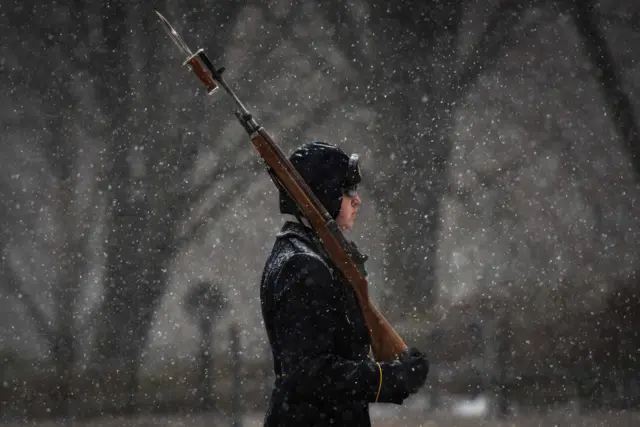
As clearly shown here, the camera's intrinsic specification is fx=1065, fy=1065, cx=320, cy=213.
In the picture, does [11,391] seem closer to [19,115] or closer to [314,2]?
[19,115]

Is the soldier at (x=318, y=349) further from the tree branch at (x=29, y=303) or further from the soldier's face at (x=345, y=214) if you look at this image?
the tree branch at (x=29, y=303)

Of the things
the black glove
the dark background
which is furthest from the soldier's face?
the dark background

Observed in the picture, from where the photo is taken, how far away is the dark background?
14.1m

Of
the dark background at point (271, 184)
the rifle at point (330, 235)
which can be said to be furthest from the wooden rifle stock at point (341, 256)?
the dark background at point (271, 184)

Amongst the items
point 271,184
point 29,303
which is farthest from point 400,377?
point 29,303

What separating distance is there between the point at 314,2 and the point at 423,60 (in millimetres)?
1744

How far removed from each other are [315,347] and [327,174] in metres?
0.77

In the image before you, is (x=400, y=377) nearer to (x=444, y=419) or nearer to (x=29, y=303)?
(x=444, y=419)

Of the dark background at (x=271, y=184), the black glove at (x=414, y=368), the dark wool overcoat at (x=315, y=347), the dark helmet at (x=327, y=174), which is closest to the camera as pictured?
the dark wool overcoat at (x=315, y=347)

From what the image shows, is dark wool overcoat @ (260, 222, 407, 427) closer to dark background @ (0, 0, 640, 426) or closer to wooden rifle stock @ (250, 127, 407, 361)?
wooden rifle stock @ (250, 127, 407, 361)

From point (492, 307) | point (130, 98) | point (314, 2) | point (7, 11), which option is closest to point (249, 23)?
point (314, 2)

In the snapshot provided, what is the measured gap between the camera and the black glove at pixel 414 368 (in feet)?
13.3

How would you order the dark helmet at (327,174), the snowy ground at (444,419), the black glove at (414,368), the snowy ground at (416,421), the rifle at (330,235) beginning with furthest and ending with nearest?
the snowy ground at (444,419), the snowy ground at (416,421), the dark helmet at (327,174), the rifle at (330,235), the black glove at (414,368)

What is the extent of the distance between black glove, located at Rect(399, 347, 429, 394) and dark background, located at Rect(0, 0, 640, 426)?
991cm
